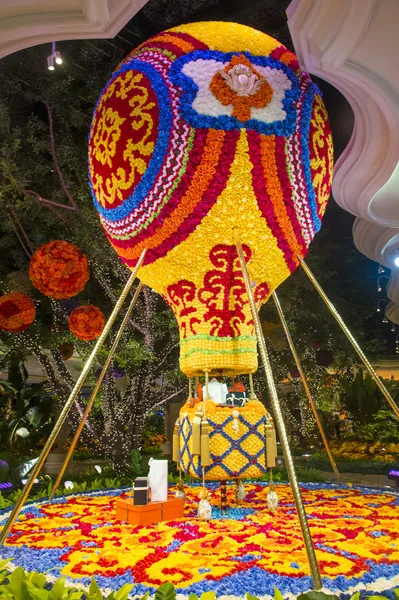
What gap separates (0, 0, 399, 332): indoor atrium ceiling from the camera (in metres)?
1.96

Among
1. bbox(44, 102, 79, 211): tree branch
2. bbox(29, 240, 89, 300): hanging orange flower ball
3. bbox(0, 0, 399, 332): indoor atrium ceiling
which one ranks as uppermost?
bbox(44, 102, 79, 211): tree branch

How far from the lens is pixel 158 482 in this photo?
3.47 meters

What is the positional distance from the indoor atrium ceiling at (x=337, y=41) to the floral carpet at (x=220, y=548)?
2.13 metres

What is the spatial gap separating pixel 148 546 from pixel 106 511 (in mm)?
1140

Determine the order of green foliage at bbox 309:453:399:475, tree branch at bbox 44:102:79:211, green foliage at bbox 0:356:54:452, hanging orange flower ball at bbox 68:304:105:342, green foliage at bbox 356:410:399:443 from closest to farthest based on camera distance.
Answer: hanging orange flower ball at bbox 68:304:105:342
tree branch at bbox 44:102:79:211
green foliage at bbox 309:453:399:475
green foliage at bbox 356:410:399:443
green foliage at bbox 0:356:54:452

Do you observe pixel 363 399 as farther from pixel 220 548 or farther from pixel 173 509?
pixel 220 548

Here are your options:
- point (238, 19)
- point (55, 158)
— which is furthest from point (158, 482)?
point (55, 158)

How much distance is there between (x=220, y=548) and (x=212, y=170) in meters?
1.87

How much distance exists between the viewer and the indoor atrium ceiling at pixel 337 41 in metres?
1.96

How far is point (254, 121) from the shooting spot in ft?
8.99

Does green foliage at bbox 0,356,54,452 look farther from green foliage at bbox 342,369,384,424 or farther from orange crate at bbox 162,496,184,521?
orange crate at bbox 162,496,184,521

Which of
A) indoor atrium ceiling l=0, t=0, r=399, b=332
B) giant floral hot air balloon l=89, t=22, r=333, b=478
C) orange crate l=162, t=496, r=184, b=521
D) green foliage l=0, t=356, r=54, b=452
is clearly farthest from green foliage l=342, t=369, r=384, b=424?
giant floral hot air balloon l=89, t=22, r=333, b=478

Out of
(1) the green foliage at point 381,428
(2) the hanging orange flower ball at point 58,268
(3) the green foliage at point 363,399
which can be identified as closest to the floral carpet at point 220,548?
(2) the hanging orange flower ball at point 58,268

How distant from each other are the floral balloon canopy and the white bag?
80 centimetres
